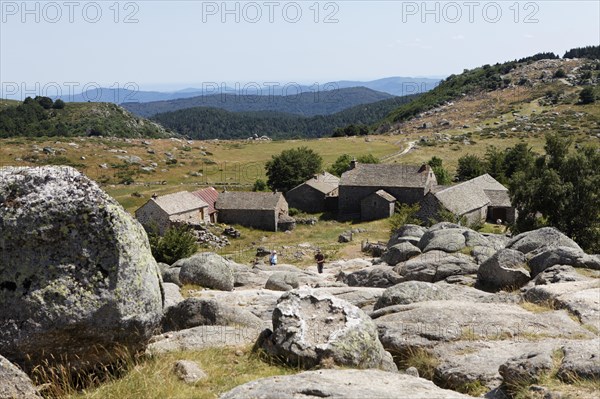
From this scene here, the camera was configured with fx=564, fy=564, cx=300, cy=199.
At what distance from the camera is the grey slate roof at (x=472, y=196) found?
2586 inches

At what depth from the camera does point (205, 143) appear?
151 m

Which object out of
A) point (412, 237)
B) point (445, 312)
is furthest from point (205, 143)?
point (445, 312)

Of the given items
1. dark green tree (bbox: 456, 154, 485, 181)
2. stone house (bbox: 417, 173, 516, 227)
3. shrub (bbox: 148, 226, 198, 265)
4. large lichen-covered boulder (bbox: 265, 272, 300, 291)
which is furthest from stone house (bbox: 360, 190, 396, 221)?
large lichen-covered boulder (bbox: 265, 272, 300, 291)

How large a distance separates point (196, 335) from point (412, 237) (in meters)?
32.2

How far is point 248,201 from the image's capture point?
73938mm

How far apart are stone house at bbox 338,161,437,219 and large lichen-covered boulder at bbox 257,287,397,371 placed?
6545 cm

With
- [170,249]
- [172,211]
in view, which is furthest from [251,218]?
[170,249]

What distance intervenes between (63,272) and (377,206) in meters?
67.8

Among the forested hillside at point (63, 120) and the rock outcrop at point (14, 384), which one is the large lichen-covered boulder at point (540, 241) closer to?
the rock outcrop at point (14, 384)

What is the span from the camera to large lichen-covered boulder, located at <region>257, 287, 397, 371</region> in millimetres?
10977

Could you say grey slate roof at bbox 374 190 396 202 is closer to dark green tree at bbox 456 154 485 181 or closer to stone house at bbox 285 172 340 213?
stone house at bbox 285 172 340 213

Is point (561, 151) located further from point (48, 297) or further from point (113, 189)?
point (113, 189)

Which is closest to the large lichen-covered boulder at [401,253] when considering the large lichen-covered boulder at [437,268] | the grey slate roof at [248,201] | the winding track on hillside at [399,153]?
the large lichen-covered boulder at [437,268]

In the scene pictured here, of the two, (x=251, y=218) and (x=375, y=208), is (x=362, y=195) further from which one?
(x=251, y=218)
